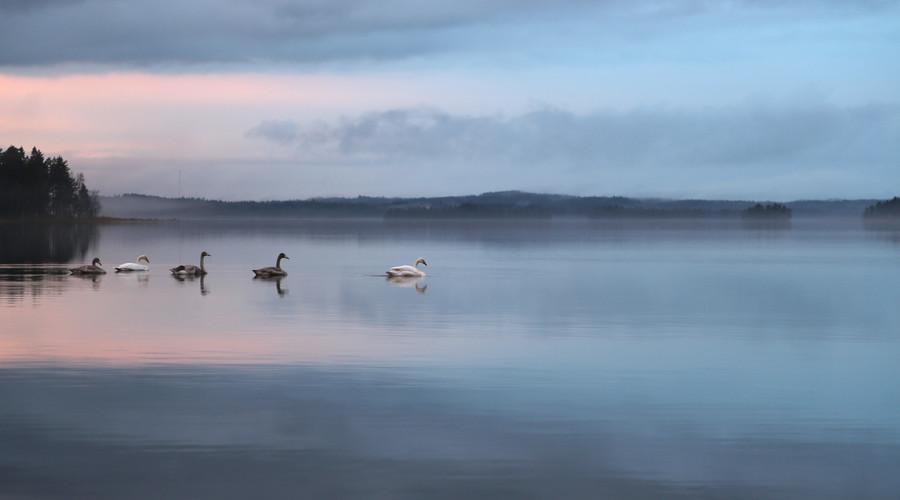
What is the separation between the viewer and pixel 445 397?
17.8 m

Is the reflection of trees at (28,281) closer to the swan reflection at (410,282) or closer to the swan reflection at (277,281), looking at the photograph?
the swan reflection at (277,281)

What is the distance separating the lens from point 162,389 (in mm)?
18047

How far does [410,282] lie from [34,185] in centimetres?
13826

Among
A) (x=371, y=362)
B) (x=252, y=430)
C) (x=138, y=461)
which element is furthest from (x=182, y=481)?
(x=371, y=362)

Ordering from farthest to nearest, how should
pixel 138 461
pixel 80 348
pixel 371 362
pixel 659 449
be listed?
pixel 80 348
pixel 371 362
pixel 659 449
pixel 138 461

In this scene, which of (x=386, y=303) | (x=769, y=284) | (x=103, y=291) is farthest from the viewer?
(x=769, y=284)

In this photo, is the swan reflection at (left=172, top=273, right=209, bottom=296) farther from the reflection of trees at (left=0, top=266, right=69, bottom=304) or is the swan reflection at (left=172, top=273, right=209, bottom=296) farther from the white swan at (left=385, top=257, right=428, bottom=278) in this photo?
the white swan at (left=385, top=257, right=428, bottom=278)

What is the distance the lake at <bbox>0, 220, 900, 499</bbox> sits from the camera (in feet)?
42.6

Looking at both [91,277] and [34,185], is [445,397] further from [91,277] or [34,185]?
[34,185]

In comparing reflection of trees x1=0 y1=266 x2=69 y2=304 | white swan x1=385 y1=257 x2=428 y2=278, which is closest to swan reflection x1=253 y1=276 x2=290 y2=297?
white swan x1=385 y1=257 x2=428 y2=278

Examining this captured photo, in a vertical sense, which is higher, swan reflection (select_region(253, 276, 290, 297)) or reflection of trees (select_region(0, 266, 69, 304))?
reflection of trees (select_region(0, 266, 69, 304))

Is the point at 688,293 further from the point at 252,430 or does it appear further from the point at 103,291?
the point at 252,430

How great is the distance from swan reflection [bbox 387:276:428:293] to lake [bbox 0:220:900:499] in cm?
569

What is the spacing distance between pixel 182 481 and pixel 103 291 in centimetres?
2735
